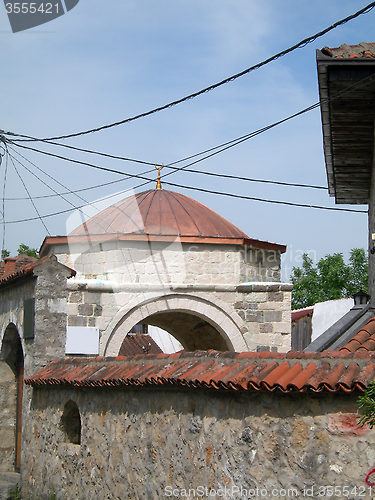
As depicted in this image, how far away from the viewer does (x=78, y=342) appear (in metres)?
9.78

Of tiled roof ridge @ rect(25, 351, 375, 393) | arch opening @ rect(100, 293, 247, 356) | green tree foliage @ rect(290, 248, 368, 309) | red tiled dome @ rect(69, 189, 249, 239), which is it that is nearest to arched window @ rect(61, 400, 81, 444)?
tiled roof ridge @ rect(25, 351, 375, 393)

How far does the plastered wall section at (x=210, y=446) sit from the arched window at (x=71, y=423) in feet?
0.22

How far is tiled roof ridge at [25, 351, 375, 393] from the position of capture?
4.38 metres

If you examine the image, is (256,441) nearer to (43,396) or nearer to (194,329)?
(43,396)

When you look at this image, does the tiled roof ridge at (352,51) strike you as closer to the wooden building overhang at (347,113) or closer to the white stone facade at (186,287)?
the wooden building overhang at (347,113)

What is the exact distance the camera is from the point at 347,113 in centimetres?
632

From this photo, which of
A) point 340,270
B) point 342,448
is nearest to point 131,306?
point 342,448

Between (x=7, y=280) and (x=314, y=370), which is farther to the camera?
(x=7, y=280)

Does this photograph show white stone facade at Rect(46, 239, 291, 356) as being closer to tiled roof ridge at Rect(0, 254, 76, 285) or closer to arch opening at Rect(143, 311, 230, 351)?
tiled roof ridge at Rect(0, 254, 76, 285)

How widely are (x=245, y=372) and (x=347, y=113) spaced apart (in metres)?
2.92

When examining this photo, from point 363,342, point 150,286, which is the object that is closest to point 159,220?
point 150,286

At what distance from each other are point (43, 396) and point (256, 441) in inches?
181

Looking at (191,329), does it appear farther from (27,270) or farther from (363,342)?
(363,342)

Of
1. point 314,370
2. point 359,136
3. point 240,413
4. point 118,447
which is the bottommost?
point 118,447
